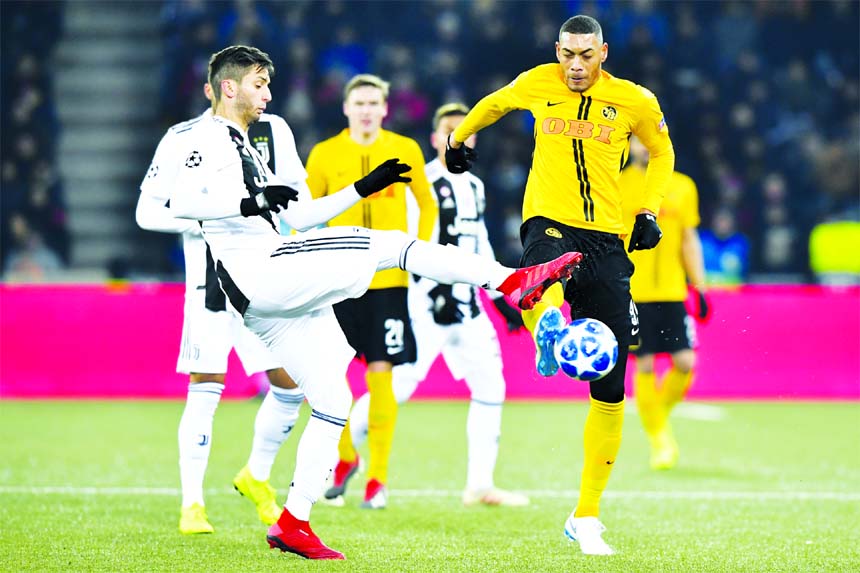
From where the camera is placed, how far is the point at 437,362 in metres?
14.5

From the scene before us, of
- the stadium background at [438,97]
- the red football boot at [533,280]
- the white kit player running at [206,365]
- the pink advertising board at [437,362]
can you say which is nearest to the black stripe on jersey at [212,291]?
the white kit player running at [206,365]

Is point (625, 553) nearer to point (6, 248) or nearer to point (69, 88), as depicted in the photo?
point (6, 248)

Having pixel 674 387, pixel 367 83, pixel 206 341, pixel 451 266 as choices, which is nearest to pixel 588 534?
pixel 451 266

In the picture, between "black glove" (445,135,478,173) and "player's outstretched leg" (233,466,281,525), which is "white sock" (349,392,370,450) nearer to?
"player's outstretched leg" (233,466,281,525)

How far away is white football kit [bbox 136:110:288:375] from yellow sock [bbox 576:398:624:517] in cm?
165

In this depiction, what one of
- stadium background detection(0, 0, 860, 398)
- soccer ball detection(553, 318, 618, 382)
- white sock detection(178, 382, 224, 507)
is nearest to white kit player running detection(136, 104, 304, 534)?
white sock detection(178, 382, 224, 507)

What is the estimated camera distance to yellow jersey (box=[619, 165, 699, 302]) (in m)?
9.95

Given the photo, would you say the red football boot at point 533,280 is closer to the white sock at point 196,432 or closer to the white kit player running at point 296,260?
the white kit player running at point 296,260

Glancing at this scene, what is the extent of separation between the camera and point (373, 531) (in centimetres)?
681

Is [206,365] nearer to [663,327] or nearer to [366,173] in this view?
[366,173]

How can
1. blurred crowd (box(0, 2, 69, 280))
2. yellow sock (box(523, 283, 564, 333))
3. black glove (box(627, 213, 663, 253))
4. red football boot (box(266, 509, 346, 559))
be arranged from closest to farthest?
red football boot (box(266, 509, 346, 559)) → yellow sock (box(523, 283, 564, 333)) → black glove (box(627, 213, 663, 253)) → blurred crowd (box(0, 2, 69, 280))

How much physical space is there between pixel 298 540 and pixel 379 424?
201 centimetres

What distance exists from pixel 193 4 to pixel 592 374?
14.1m

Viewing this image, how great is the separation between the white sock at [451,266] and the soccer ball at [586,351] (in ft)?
1.22
